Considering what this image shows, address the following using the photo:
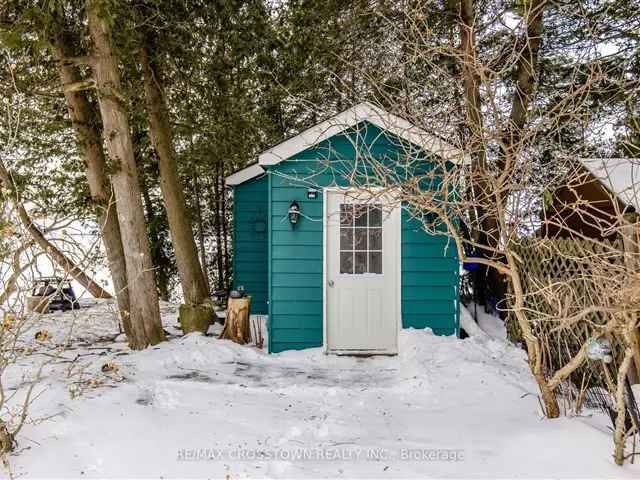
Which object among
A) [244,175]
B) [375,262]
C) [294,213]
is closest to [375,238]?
[375,262]

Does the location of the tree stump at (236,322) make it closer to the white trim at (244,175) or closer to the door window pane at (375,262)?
the door window pane at (375,262)

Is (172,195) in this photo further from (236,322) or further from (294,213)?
(294,213)

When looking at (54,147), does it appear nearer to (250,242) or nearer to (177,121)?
(177,121)

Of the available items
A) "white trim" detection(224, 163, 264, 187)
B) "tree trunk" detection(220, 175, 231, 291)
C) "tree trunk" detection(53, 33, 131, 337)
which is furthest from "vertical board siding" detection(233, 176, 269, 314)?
"tree trunk" detection(53, 33, 131, 337)

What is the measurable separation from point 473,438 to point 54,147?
32.7 ft

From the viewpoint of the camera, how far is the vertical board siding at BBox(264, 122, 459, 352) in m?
6.18

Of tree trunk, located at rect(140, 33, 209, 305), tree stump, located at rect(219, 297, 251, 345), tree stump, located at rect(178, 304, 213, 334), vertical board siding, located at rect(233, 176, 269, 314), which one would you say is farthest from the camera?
vertical board siding, located at rect(233, 176, 269, 314)

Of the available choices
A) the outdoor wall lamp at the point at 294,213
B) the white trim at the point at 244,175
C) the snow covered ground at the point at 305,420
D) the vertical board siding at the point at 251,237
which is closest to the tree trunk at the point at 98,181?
the snow covered ground at the point at 305,420

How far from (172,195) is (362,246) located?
11.6 feet

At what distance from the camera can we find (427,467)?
117 inches

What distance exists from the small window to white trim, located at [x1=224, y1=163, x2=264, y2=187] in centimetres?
300

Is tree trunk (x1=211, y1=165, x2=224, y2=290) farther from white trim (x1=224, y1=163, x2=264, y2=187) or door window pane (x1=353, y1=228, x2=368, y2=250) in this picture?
door window pane (x1=353, y1=228, x2=368, y2=250)

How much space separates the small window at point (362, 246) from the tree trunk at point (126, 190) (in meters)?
2.39

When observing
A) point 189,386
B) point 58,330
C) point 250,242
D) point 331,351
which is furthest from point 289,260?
point 58,330
